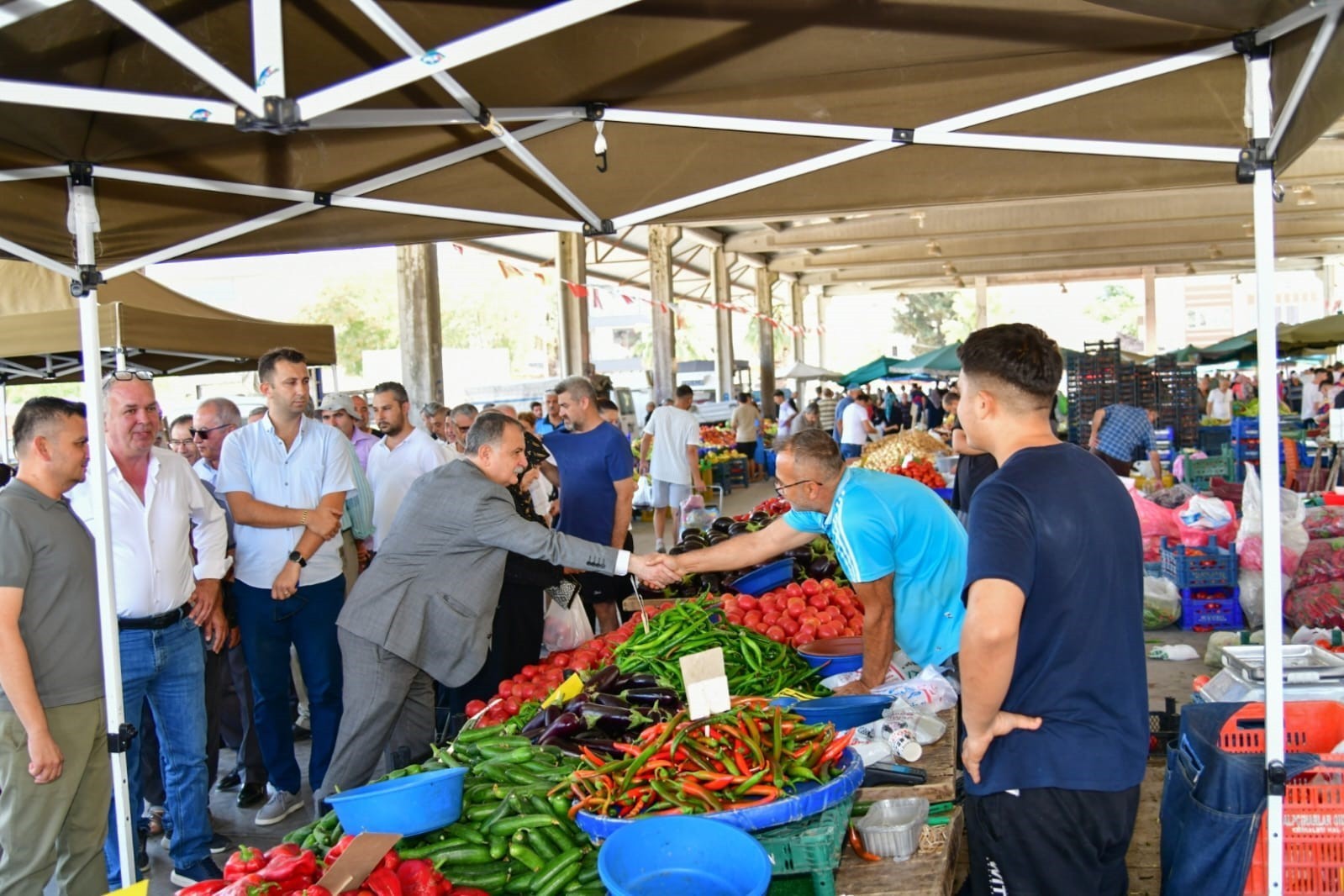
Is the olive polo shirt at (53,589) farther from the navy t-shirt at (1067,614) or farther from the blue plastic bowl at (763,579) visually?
the blue plastic bowl at (763,579)

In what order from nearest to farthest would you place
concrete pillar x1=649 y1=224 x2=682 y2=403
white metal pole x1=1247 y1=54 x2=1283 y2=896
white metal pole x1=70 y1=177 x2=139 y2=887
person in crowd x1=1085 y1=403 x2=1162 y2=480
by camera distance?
1. white metal pole x1=1247 y1=54 x2=1283 y2=896
2. white metal pole x1=70 y1=177 x2=139 y2=887
3. person in crowd x1=1085 y1=403 x2=1162 y2=480
4. concrete pillar x1=649 y1=224 x2=682 y2=403

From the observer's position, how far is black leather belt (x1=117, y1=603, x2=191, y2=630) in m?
4.21

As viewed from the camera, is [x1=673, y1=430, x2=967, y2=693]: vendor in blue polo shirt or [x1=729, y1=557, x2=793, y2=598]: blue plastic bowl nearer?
[x1=673, y1=430, x2=967, y2=693]: vendor in blue polo shirt

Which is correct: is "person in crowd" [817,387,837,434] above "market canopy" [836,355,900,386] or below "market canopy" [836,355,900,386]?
below

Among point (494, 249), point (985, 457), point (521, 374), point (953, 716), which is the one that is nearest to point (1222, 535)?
point (985, 457)

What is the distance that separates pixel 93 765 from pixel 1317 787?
3908 millimetres

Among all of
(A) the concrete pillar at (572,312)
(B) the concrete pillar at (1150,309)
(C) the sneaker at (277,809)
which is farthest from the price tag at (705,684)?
(B) the concrete pillar at (1150,309)

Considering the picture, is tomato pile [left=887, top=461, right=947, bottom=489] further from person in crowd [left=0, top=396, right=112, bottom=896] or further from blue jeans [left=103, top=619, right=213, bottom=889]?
person in crowd [left=0, top=396, right=112, bottom=896]

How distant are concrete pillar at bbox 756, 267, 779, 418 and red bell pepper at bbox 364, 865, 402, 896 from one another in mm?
25437

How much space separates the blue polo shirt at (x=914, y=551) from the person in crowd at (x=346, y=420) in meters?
3.98

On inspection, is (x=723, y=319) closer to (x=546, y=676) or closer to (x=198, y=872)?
(x=546, y=676)

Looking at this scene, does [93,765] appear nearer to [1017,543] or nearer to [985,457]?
[1017,543]

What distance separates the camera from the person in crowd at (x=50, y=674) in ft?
11.4

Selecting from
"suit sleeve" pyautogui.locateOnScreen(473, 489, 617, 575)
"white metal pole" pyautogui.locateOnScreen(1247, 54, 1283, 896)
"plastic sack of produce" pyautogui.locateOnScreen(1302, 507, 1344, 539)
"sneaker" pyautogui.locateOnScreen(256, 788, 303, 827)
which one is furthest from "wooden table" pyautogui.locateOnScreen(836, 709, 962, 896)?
"plastic sack of produce" pyautogui.locateOnScreen(1302, 507, 1344, 539)
